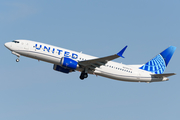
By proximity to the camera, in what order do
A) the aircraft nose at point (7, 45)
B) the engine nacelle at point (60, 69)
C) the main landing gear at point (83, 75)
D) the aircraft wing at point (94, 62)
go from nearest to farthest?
1. the aircraft wing at point (94, 62)
2. the aircraft nose at point (7, 45)
3. the main landing gear at point (83, 75)
4. the engine nacelle at point (60, 69)

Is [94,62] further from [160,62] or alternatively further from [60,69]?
[160,62]

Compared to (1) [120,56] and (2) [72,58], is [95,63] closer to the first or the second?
(2) [72,58]

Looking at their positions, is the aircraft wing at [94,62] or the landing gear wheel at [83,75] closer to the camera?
the aircraft wing at [94,62]

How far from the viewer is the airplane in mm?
41719

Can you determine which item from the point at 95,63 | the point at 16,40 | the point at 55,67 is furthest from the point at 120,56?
the point at 16,40

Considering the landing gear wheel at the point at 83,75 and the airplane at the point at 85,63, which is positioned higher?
the airplane at the point at 85,63

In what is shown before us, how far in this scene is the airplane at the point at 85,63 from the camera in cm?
4172

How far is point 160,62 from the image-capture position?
5122cm

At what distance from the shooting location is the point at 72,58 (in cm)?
4294

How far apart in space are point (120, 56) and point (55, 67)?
1263 centimetres

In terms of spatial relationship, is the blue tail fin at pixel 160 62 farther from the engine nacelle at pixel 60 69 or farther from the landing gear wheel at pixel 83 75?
the engine nacelle at pixel 60 69

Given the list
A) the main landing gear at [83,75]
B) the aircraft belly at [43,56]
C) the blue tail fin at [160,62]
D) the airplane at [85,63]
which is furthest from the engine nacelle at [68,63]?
the blue tail fin at [160,62]

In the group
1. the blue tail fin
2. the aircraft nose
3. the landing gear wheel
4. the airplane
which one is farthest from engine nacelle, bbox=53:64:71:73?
the blue tail fin

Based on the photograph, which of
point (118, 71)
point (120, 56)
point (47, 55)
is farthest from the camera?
point (118, 71)
